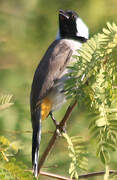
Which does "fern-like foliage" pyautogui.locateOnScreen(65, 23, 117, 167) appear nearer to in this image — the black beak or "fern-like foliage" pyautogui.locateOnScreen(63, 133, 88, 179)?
"fern-like foliage" pyautogui.locateOnScreen(63, 133, 88, 179)

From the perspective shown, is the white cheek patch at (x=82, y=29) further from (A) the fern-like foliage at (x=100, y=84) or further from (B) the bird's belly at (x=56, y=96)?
(A) the fern-like foliage at (x=100, y=84)

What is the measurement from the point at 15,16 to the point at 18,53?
368 mm

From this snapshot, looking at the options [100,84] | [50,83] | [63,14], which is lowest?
A: [50,83]

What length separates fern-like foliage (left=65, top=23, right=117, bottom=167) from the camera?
1.67 m

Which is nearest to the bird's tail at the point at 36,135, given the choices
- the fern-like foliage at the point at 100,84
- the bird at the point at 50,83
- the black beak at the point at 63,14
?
the bird at the point at 50,83

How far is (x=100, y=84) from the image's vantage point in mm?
1690

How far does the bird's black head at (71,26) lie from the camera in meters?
3.71

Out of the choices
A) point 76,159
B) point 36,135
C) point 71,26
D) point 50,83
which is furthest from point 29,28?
point 76,159

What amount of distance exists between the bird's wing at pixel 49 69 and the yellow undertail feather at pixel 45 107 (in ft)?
0.21

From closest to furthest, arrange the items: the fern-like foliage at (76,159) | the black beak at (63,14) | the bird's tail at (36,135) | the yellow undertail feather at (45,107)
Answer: the fern-like foliage at (76,159) < the bird's tail at (36,135) < the yellow undertail feather at (45,107) < the black beak at (63,14)

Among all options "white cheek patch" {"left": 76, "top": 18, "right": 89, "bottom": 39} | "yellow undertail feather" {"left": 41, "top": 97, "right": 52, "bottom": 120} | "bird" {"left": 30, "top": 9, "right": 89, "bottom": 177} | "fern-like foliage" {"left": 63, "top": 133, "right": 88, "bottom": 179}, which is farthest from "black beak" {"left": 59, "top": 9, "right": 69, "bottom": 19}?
"fern-like foliage" {"left": 63, "top": 133, "right": 88, "bottom": 179}

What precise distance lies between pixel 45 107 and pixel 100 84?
1.16 meters

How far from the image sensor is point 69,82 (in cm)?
171

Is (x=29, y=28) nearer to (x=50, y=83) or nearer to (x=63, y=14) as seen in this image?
(x=63, y=14)
